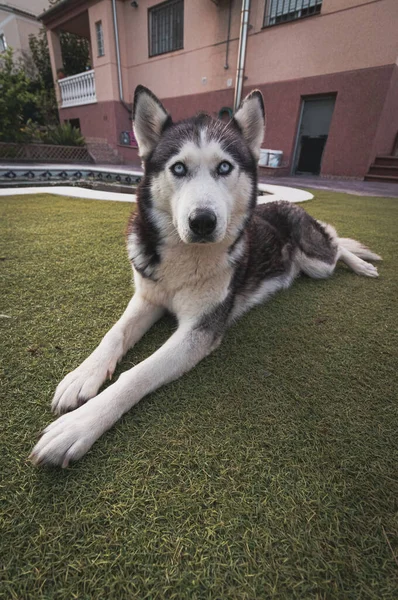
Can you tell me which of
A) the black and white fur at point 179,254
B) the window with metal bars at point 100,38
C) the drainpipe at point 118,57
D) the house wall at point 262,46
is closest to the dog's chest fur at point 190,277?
the black and white fur at point 179,254

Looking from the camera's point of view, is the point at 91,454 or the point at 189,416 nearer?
the point at 91,454

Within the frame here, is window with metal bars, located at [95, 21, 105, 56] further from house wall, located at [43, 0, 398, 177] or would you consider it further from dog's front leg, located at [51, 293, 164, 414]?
dog's front leg, located at [51, 293, 164, 414]

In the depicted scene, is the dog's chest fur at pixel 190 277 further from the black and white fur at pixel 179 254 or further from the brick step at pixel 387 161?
the brick step at pixel 387 161

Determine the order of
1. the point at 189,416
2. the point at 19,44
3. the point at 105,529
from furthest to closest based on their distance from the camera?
the point at 19,44 → the point at 189,416 → the point at 105,529

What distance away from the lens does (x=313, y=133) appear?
366 inches

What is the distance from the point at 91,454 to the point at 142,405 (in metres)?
0.26

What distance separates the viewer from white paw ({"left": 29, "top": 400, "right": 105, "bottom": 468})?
916 mm

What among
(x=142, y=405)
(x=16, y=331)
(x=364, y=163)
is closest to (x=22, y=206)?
(x=16, y=331)

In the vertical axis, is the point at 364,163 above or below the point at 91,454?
above

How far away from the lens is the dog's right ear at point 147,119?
1646mm

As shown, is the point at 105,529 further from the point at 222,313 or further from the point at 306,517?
the point at 222,313

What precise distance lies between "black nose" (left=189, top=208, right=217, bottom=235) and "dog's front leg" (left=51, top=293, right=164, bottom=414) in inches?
21.3

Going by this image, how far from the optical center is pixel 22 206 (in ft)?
13.9

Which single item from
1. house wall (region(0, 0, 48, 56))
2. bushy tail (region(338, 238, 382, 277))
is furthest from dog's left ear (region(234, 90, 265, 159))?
house wall (region(0, 0, 48, 56))
